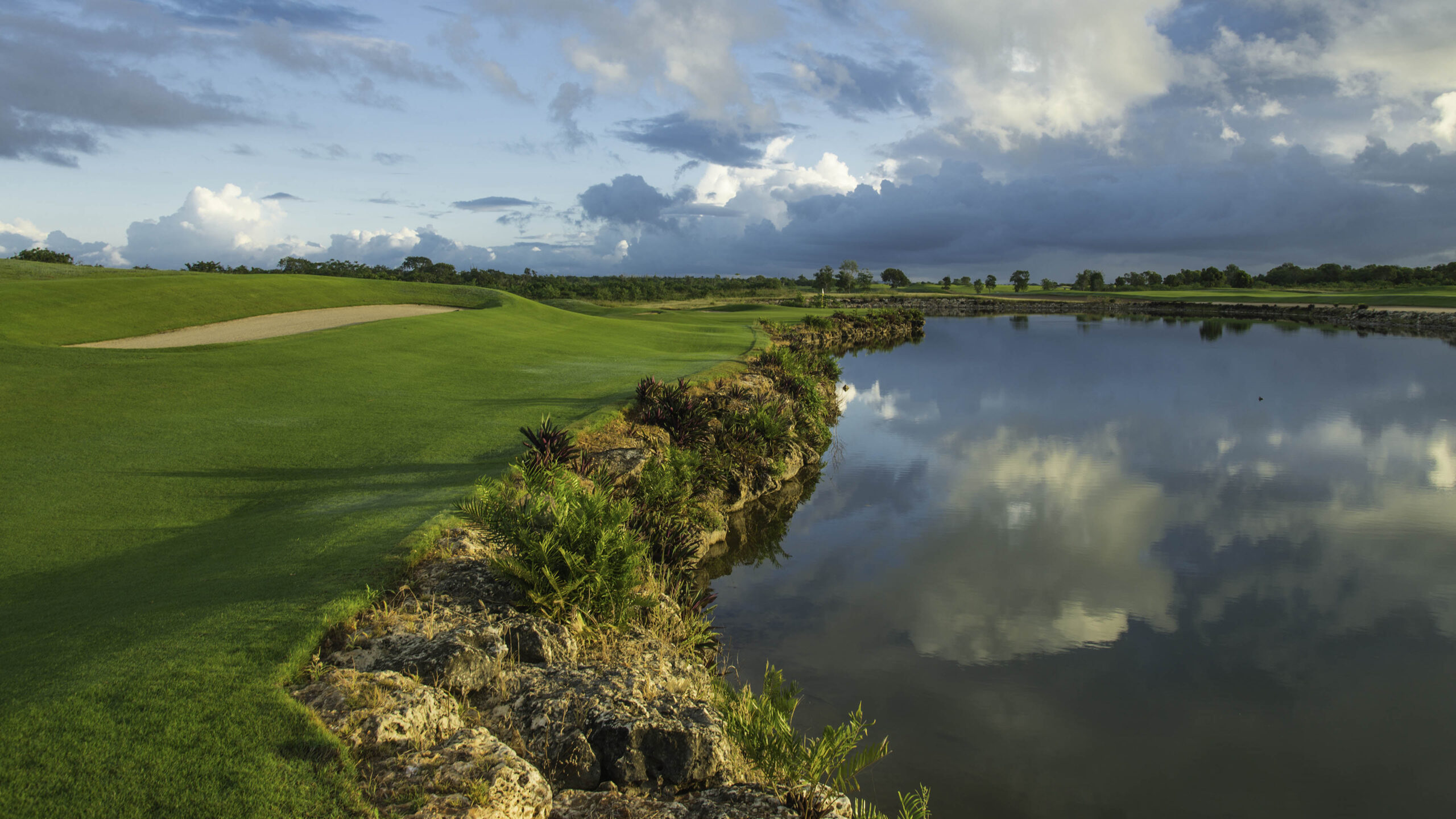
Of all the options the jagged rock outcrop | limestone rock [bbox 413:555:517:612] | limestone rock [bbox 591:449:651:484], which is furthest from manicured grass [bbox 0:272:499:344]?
the jagged rock outcrop

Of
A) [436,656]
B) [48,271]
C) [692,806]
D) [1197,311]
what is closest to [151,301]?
[48,271]

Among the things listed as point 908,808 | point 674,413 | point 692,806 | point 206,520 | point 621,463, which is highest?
point 674,413

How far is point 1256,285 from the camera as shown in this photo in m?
137

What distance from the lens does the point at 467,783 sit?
423 cm

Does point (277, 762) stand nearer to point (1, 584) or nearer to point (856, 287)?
point (1, 584)

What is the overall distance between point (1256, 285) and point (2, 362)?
169 metres

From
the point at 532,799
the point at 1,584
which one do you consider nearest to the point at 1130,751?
the point at 532,799

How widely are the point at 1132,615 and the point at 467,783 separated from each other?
351 inches

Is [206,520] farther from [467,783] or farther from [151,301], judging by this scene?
[151,301]

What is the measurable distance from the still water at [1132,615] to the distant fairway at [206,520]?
4.80 meters

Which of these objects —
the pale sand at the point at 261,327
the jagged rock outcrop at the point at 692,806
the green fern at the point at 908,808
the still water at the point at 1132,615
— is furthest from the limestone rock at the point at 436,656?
the pale sand at the point at 261,327

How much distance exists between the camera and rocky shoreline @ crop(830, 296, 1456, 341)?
63.6 meters

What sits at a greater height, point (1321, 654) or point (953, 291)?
point (953, 291)

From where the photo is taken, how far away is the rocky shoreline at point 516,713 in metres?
4.37
